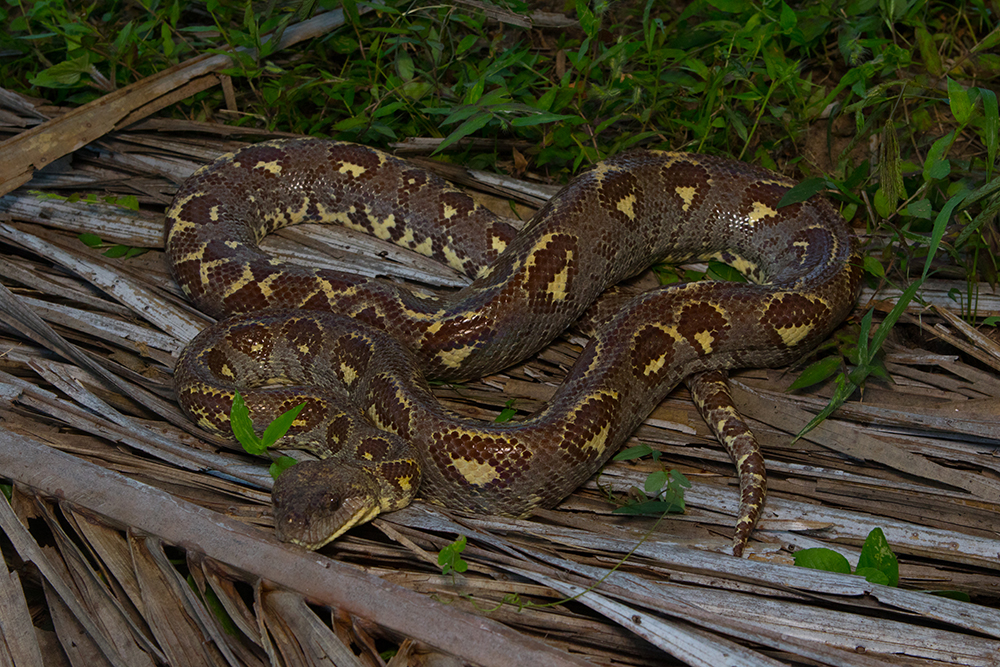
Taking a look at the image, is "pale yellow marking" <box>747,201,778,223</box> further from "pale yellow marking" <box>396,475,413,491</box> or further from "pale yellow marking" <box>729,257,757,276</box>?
"pale yellow marking" <box>396,475,413,491</box>

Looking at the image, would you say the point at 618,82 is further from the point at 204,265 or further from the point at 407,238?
the point at 204,265

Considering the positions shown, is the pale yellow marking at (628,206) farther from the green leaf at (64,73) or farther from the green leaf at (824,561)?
the green leaf at (64,73)

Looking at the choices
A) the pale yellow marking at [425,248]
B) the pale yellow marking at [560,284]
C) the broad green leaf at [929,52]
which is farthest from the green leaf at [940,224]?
the pale yellow marking at [425,248]

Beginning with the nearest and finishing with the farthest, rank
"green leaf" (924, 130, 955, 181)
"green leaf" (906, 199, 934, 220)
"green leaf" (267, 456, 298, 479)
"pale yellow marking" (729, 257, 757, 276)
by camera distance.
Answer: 1. "green leaf" (267, 456, 298, 479)
2. "green leaf" (924, 130, 955, 181)
3. "green leaf" (906, 199, 934, 220)
4. "pale yellow marking" (729, 257, 757, 276)

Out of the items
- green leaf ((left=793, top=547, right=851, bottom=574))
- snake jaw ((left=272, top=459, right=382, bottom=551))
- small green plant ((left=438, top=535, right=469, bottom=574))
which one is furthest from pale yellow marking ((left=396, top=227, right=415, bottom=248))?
green leaf ((left=793, top=547, right=851, bottom=574))

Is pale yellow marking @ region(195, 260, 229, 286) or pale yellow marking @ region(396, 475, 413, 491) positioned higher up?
pale yellow marking @ region(195, 260, 229, 286)
